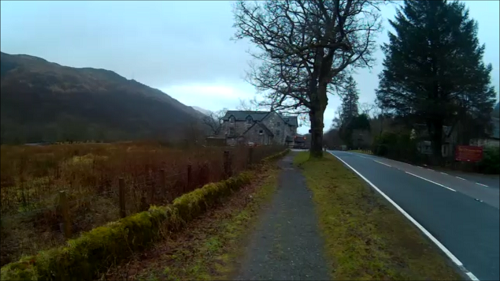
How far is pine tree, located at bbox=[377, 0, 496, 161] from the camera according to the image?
122ft

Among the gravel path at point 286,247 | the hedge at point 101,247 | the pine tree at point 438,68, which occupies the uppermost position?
the pine tree at point 438,68

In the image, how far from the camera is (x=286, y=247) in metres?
8.15

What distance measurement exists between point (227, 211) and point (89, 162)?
4069 mm

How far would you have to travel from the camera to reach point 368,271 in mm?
6730

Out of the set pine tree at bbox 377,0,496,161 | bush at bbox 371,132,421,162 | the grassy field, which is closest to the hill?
the grassy field

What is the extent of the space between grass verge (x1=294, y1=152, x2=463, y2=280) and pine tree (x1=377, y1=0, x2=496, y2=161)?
26.8 m

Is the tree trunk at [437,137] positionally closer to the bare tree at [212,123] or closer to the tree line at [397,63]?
the tree line at [397,63]

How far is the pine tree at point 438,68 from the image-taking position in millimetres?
37062

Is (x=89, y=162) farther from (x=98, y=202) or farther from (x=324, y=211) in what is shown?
(x=324, y=211)

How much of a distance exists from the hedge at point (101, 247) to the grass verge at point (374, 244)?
309 centimetres

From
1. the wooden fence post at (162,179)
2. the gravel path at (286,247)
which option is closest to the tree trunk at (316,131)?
the gravel path at (286,247)

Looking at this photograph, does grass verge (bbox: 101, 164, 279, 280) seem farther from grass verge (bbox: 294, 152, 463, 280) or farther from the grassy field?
grass verge (bbox: 294, 152, 463, 280)

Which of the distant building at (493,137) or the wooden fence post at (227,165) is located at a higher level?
the distant building at (493,137)

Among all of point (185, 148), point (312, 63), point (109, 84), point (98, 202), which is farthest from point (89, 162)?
point (312, 63)
